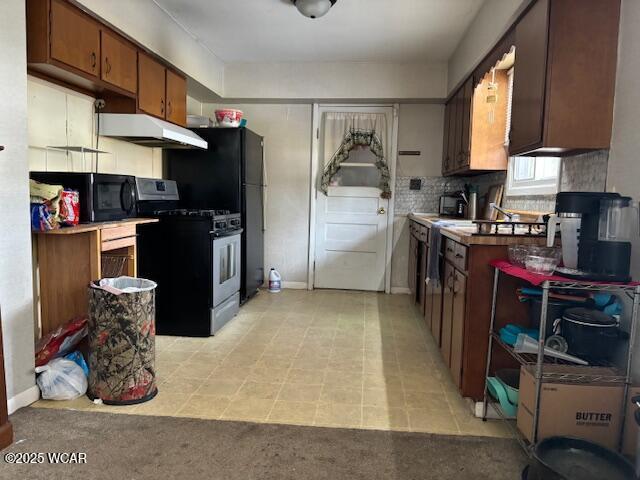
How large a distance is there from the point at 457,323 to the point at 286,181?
3.13 meters

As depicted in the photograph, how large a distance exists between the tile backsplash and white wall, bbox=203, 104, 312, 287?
1.10 m

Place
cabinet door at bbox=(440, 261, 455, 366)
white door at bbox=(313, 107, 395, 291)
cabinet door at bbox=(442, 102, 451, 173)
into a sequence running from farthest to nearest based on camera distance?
1. white door at bbox=(313, 107, 395, 291)
2. cabinet door at bbox=(442, 102, 451, 173)
3. cabinet door at bbox=(440, 261, 455, 366)

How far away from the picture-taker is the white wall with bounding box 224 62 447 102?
15.1ft

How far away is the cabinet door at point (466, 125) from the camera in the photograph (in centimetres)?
365

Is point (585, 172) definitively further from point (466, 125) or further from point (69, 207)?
point (69, 207)

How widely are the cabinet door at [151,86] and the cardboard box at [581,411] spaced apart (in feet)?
10.1

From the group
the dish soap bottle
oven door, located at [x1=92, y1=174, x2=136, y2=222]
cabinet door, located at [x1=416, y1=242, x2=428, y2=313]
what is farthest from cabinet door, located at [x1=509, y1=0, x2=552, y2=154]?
the dish soap bottle

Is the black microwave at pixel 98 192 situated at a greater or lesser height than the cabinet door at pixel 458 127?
lesser

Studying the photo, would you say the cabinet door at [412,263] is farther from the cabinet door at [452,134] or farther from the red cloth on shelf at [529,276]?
the red cloth on shelf at [529,276]

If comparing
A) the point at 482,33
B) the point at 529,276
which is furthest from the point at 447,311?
the point at 482,33

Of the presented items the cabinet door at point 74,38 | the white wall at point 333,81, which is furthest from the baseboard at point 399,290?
the cabinet door at point 74,38

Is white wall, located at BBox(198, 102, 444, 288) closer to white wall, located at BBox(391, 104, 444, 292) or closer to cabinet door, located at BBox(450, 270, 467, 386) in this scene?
white wall, located at BBox(391, 104, 444, 292)

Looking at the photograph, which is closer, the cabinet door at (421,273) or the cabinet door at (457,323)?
the cabinet door at (457,323)

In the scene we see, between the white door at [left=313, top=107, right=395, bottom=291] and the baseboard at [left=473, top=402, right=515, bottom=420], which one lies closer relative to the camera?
the baseboard at [left=473, top=402, right=515, bottom=420]
